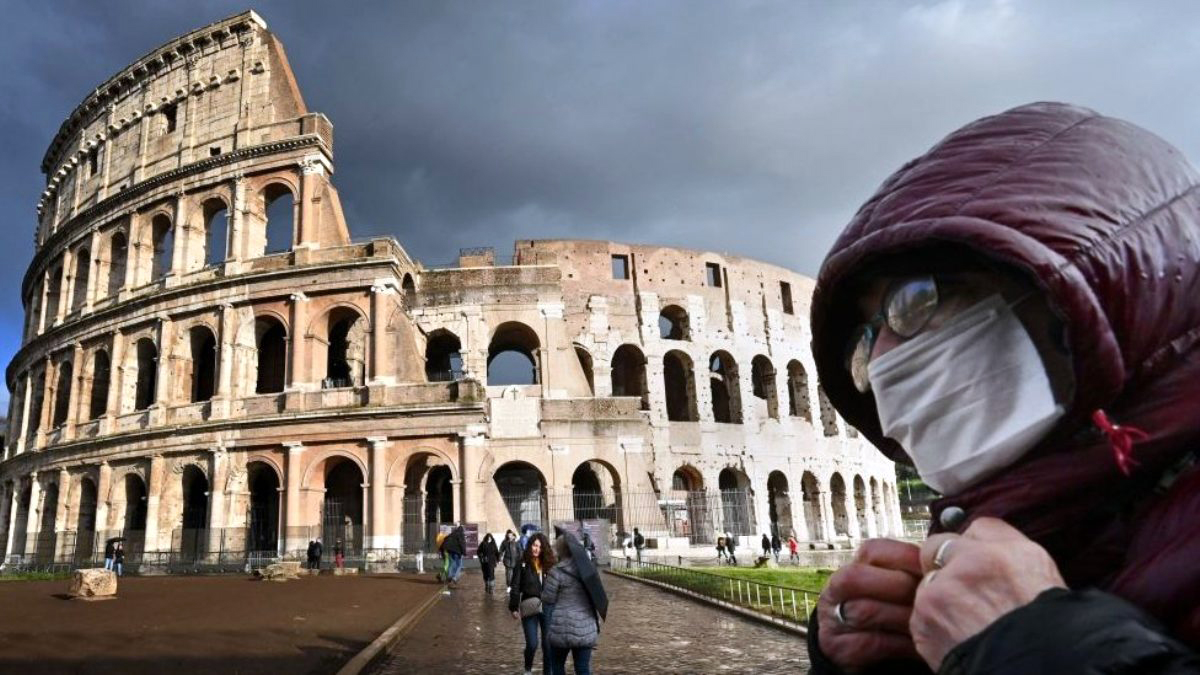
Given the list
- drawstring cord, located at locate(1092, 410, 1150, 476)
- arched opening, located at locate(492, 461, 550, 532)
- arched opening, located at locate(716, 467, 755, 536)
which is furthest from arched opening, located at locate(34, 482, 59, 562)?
drawstring cord, located at locate(1092, 410, 1150, 476)

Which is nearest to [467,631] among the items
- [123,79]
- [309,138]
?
[309,138]

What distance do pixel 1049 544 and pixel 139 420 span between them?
27.1 metres

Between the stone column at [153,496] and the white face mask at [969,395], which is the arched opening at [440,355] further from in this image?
the white face mask at [969,395]

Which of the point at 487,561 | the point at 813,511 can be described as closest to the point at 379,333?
the point at 487,561

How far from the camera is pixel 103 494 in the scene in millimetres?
22984

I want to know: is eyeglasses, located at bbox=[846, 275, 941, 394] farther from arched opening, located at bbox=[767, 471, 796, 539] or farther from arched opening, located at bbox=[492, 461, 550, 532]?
arched opening, located at bbox=[767, 471, 796, 539]

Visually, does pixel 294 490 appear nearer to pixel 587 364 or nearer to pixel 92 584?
pixel 92 584

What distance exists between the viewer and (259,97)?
24906mm

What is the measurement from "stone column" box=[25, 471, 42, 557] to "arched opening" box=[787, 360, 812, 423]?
92.0ft

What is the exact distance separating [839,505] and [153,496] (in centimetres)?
2562

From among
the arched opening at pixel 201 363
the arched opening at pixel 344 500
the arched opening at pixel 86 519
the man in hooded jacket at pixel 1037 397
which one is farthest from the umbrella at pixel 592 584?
the arched opening at pixel 86 519

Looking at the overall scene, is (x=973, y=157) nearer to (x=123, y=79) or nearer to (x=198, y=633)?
(x=198, y=633)

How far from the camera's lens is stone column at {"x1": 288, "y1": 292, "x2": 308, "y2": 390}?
21.7 meters

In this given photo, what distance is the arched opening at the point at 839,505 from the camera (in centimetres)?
3064
